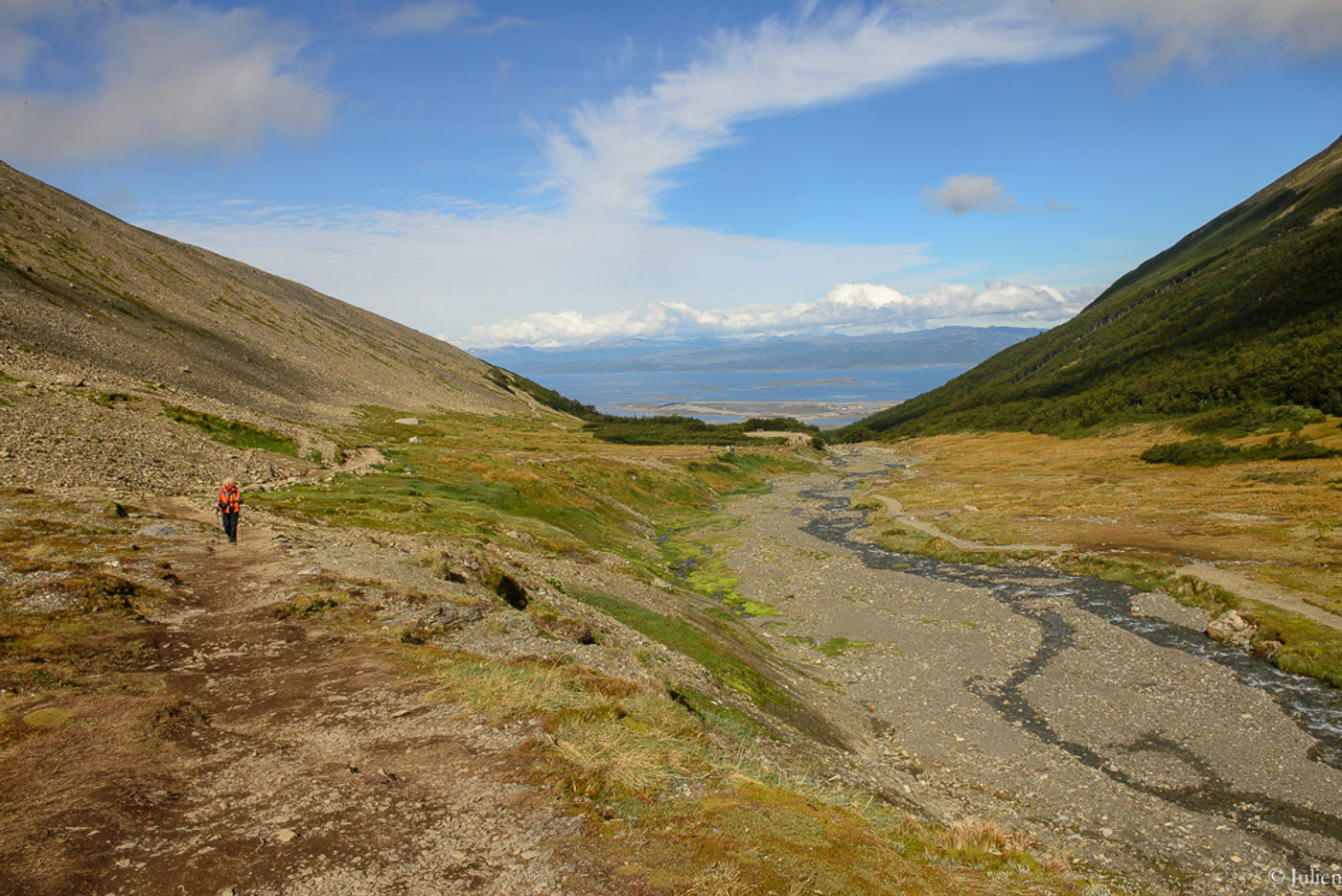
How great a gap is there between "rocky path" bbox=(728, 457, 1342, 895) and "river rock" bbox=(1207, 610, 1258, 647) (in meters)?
1.94

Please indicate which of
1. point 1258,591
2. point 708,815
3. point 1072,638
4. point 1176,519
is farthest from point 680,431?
point 708,815

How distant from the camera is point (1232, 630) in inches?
1393

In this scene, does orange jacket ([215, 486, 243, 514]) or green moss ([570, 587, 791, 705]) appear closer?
orange jacket ([215, 486, 243, 514])

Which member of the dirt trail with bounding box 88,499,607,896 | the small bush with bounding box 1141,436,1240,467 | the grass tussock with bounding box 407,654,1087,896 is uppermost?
the small bush with bounding box 1141,436,1240,467

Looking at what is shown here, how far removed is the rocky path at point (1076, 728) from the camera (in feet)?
62.8

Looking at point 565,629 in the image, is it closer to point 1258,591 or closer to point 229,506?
point 229,506

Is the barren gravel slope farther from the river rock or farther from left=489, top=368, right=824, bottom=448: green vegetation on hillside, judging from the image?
the river rock

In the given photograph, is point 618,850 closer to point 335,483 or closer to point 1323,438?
point 335,483

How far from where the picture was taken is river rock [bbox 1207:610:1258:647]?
34844 millimetres

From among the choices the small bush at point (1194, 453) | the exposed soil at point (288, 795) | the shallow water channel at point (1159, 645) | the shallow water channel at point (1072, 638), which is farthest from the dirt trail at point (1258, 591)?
the small bush at point (1194, 453)

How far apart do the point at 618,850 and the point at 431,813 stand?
325 cm

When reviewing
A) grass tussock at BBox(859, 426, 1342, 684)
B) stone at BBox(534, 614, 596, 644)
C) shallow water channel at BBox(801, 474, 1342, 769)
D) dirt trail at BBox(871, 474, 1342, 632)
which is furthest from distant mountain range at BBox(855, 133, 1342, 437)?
stone at BBox(534, 614, 596, 644)

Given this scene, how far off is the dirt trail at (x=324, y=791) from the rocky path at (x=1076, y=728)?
49.7 ft

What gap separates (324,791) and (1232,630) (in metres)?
45.8
